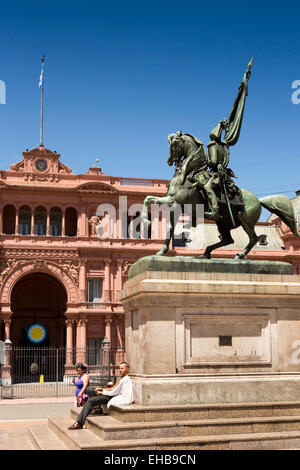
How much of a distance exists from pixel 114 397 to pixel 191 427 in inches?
63.0

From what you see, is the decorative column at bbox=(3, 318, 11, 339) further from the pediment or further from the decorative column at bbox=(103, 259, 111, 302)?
the pediment

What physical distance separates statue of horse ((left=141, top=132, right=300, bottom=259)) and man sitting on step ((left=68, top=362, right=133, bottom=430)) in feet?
8.18

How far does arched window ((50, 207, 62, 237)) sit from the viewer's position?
45981mm

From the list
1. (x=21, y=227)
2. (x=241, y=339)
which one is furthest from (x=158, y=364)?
(x=21, y=227)

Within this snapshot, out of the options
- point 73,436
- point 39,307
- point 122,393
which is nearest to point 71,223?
point 39,307

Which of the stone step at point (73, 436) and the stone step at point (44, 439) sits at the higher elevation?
the stone step at point (73, 436)

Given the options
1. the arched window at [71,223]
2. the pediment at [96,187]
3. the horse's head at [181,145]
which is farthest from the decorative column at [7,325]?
the horse's head at [181,145]

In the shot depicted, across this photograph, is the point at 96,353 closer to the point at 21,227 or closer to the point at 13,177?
the point at 21,227

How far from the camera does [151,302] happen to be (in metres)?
10.5

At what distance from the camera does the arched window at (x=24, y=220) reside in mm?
45625

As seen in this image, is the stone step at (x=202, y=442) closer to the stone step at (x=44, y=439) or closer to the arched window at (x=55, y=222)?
the stone step at (x=44, y=439)

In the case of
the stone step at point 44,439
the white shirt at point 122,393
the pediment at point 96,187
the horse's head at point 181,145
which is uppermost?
the pediment at point 96,187

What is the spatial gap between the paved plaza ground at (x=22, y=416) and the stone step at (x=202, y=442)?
2322 millimetres

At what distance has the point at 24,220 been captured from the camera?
45875 mm
